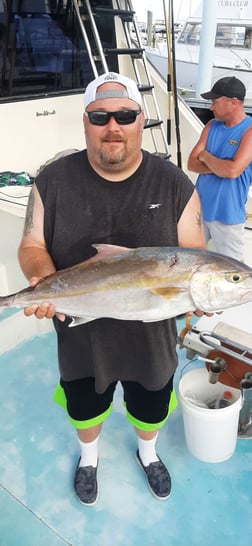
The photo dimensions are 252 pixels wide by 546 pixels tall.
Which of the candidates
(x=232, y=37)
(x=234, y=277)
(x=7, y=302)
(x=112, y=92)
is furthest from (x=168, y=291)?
(x=232, y=37)

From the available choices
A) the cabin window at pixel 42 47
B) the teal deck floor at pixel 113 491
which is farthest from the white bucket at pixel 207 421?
the cabin window at pixel 42 47

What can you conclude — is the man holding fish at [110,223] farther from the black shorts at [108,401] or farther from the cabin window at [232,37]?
the cabin window at [232,37]

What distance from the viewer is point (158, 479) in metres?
2.11

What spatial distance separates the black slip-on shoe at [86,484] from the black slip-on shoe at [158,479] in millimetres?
271

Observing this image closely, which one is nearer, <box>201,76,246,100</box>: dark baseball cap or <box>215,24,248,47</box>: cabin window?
<box>201,76,246,100</box>: dark baseball cap

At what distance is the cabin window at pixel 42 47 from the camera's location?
12.6 ft

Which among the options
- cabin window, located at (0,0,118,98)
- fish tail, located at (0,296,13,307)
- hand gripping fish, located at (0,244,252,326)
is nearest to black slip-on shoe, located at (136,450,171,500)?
hand gripping fish, located at (0,244,252,326)

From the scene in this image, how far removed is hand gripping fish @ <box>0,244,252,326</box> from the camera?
4.25 ft

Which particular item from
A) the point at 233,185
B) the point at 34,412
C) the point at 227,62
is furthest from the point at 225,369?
the point at 227,62

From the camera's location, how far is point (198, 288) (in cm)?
130

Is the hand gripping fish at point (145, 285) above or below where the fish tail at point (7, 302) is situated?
above

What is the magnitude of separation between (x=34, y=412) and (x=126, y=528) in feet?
3.02

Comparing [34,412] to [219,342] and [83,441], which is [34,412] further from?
[219,342]

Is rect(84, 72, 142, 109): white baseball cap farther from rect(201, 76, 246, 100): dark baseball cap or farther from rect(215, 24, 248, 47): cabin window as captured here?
rect(215, 24, 248, 47): cabin window
